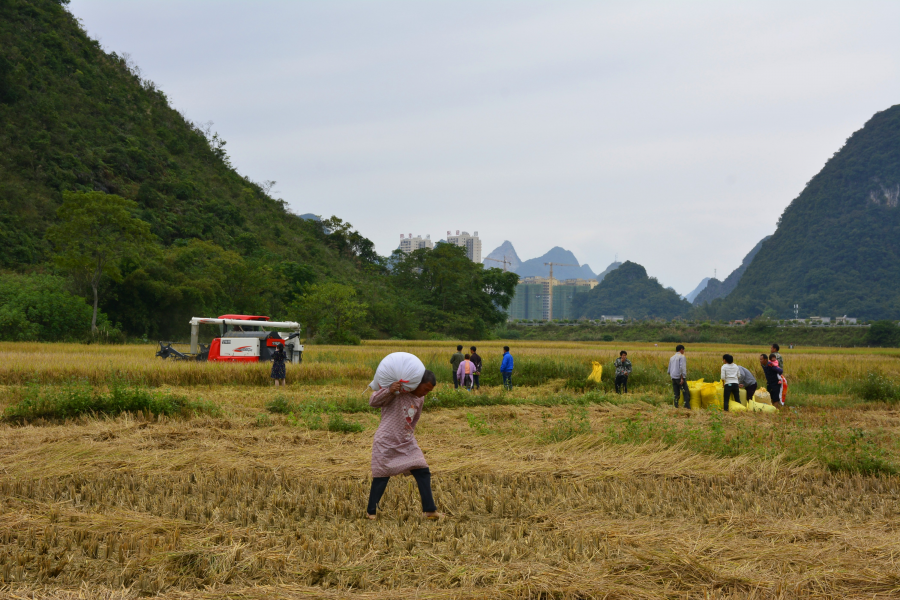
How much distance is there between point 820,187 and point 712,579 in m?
192

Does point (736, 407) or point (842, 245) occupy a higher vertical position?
point (842, 245)

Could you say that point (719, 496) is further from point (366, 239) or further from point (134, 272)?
Result: point (366, 239)

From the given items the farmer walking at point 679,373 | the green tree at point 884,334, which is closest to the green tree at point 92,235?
the farmer walking at point 679,373

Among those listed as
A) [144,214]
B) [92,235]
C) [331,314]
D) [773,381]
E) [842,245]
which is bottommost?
[773,381]

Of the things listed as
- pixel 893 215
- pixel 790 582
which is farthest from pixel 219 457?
pixel 893 215

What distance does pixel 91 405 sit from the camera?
10.4 metres

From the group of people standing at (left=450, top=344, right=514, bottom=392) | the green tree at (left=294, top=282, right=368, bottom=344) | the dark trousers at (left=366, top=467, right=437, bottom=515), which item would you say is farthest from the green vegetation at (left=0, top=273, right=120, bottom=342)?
the dark trousers at (left=366, top=467, right=437, bottom=515)

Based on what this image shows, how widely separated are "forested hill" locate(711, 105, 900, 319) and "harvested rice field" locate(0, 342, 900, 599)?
135795mm

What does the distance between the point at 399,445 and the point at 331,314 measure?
35396 mm

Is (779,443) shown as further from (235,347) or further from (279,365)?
(235,347)

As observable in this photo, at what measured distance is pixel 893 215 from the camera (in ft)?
487

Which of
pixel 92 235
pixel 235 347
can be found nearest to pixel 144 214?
pixel 92 235

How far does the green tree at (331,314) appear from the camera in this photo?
39.3 m

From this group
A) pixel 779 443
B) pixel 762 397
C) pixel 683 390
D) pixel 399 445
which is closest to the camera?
pixel 399 445
